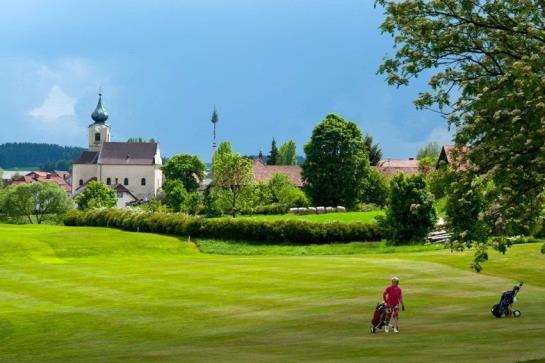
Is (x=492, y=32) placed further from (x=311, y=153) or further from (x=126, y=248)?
(x=311, y=153)

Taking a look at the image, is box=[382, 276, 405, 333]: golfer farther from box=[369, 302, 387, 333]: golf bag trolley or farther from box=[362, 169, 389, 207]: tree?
box=[362, 169, 389, 207]: tree

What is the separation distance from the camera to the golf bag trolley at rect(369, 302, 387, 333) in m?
31.4

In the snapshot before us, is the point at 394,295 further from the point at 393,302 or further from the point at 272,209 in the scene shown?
the point at 272,209

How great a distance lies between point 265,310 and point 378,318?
28.8 feet

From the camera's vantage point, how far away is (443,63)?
1116 inches

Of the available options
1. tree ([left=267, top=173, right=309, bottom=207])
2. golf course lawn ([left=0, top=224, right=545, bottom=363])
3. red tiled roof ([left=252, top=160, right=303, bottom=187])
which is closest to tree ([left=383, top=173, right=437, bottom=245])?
golf course lawn ([left=0, top=224, right=545, bottom=363])

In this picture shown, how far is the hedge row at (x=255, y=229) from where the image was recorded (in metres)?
83.1

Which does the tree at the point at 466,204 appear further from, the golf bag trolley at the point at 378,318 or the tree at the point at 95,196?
the tree at the point at 95,196

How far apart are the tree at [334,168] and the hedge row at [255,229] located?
40631 mm

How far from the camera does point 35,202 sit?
6358 inches

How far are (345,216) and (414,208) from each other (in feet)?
252

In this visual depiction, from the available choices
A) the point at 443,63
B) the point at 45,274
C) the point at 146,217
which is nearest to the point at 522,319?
the point at 443,63

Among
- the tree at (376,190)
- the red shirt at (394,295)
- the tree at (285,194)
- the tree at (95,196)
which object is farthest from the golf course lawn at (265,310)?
the tree at (95,196)

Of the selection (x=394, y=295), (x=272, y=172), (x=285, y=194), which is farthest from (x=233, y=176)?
(x=394, y=295)
